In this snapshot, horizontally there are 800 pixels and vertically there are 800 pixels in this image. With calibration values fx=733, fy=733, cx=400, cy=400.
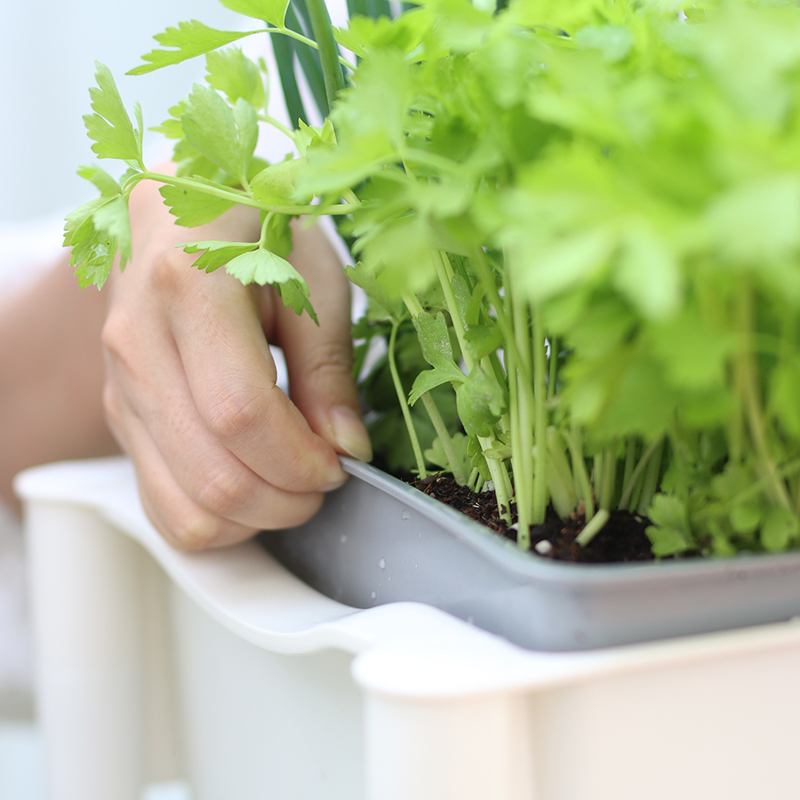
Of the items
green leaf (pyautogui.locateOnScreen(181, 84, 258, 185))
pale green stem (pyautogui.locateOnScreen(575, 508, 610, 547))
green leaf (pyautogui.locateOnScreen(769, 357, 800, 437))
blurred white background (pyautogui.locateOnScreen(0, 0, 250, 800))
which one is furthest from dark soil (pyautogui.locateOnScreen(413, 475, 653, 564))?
blurred white background (pyautogui.locateOnScreen(0, 0, 250, 800))

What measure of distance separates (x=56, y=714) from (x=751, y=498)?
0.62 metres

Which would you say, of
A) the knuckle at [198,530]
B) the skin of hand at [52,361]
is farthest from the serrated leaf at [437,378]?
the skin of hand at [52,361]

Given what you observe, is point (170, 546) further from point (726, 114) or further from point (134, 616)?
point (726, 114)

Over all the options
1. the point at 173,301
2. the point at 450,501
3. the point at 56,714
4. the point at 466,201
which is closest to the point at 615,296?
the point at 466,201

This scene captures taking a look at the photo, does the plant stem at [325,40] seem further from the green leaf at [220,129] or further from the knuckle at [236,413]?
the knuckle at [236,413]

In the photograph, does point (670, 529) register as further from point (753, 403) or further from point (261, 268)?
point (261, 268)

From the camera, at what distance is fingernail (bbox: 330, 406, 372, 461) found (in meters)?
0.44

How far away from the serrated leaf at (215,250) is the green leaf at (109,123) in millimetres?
55

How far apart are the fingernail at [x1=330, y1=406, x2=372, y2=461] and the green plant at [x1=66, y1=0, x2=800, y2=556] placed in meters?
0.07

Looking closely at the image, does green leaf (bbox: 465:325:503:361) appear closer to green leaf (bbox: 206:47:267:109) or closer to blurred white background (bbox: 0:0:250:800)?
green leaf (bbox: 206:47:267:109)

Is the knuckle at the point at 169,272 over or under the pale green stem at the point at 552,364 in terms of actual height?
over

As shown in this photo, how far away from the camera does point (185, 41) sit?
347mm

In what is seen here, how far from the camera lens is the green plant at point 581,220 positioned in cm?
17

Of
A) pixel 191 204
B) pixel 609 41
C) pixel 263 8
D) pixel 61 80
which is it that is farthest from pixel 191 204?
pixel 61 80
